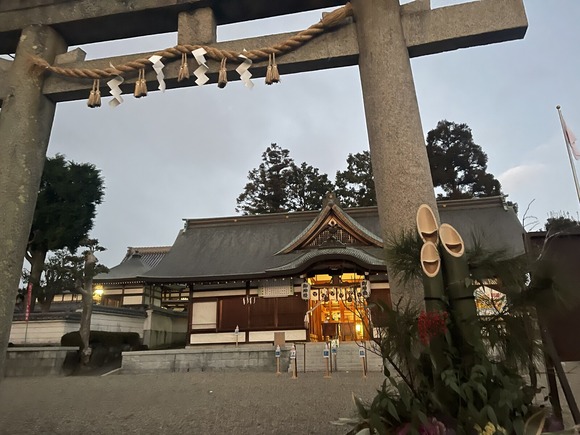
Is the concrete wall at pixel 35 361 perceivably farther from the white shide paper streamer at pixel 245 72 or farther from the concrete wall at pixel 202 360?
the white shide paper streamer at pixel 245 72

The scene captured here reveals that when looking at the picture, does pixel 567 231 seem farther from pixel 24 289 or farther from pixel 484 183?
pixel 484 183

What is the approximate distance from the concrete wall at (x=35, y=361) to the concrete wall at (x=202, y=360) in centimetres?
211

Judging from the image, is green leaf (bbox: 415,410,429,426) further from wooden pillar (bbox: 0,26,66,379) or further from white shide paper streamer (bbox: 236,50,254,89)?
wooden pillar (bbox: 0,26,66,379)

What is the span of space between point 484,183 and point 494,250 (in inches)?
1345

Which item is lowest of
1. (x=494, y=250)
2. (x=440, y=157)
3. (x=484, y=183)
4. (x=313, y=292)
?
(x=494, y=250)

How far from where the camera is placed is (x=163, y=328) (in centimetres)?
2378

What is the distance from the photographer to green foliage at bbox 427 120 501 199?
109ft

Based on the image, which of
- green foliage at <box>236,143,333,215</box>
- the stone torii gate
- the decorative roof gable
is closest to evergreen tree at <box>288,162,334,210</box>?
green foliage at <box>236,143,333,215</box>

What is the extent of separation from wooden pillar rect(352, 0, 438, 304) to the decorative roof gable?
14120 millimetres

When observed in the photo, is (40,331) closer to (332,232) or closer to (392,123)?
(332,232)

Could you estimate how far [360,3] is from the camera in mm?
3473

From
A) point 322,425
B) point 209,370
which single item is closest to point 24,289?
point 209,370

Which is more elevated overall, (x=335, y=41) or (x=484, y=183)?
(x=484, y=183)

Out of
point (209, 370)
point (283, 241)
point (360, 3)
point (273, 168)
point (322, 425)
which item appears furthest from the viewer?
point (273, 168)
